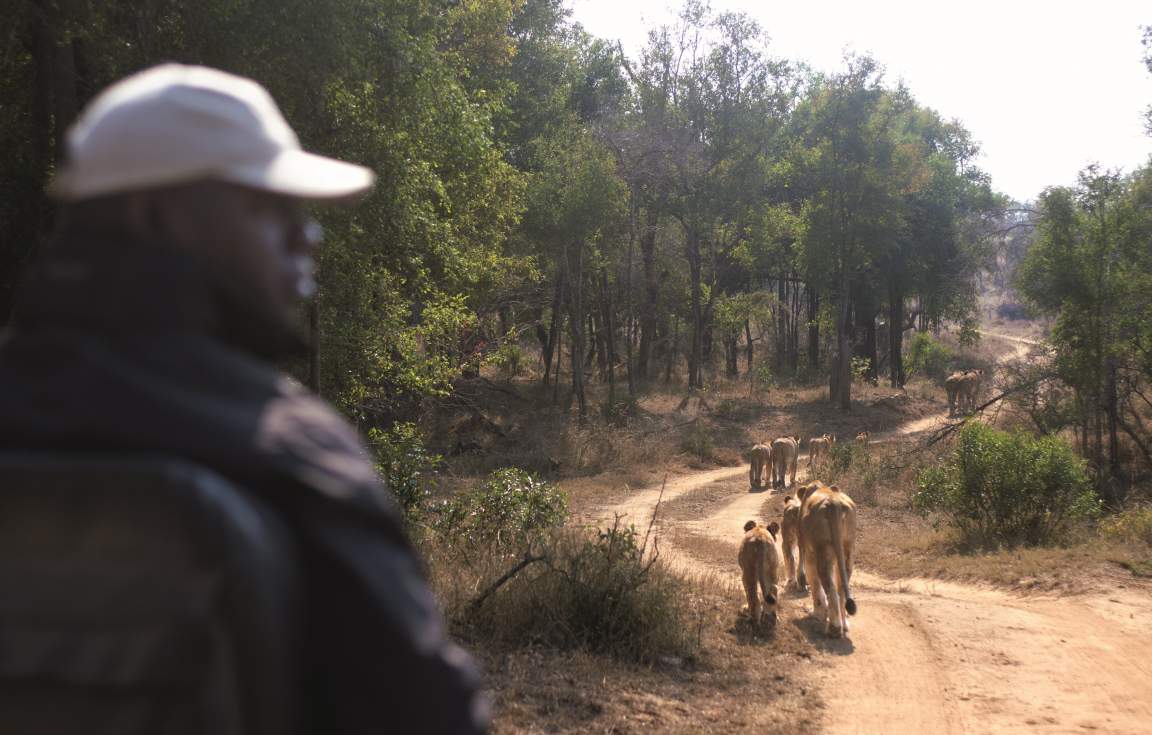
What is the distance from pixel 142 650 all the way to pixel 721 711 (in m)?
6.74

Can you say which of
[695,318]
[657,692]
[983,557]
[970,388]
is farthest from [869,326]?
[657,692]

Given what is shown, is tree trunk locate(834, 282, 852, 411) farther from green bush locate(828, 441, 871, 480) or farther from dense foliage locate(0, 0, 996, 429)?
green bush locate(828, 441, 871, 480)

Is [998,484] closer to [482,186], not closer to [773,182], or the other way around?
[482,186]

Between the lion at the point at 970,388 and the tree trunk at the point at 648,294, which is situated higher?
the tree trunk at the point at 648,294

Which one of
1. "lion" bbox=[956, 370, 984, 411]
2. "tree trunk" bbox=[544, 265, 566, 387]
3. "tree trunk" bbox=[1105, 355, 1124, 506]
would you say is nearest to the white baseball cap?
"tree trunk" bbox=[1105, 355, 1124, 506]

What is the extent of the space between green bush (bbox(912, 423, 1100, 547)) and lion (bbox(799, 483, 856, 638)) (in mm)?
4870

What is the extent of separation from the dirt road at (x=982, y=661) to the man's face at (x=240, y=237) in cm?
674

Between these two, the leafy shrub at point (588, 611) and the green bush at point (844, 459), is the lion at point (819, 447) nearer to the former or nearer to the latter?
the green bush at point (844, 459)

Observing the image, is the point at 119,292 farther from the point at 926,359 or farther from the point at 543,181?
the point at 926,359

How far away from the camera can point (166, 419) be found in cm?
153

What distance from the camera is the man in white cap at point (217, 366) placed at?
→ 1536mm

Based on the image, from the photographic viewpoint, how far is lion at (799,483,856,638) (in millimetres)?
10031

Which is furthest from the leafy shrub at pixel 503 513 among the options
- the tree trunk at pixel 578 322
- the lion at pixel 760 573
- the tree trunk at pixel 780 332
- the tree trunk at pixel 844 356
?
the tree trunk at pixel 780 332

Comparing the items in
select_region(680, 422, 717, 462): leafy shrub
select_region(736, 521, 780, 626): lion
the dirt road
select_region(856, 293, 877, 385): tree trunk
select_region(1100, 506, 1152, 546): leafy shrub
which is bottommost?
select_region(680, 422, 717, 462): leafy shrub
